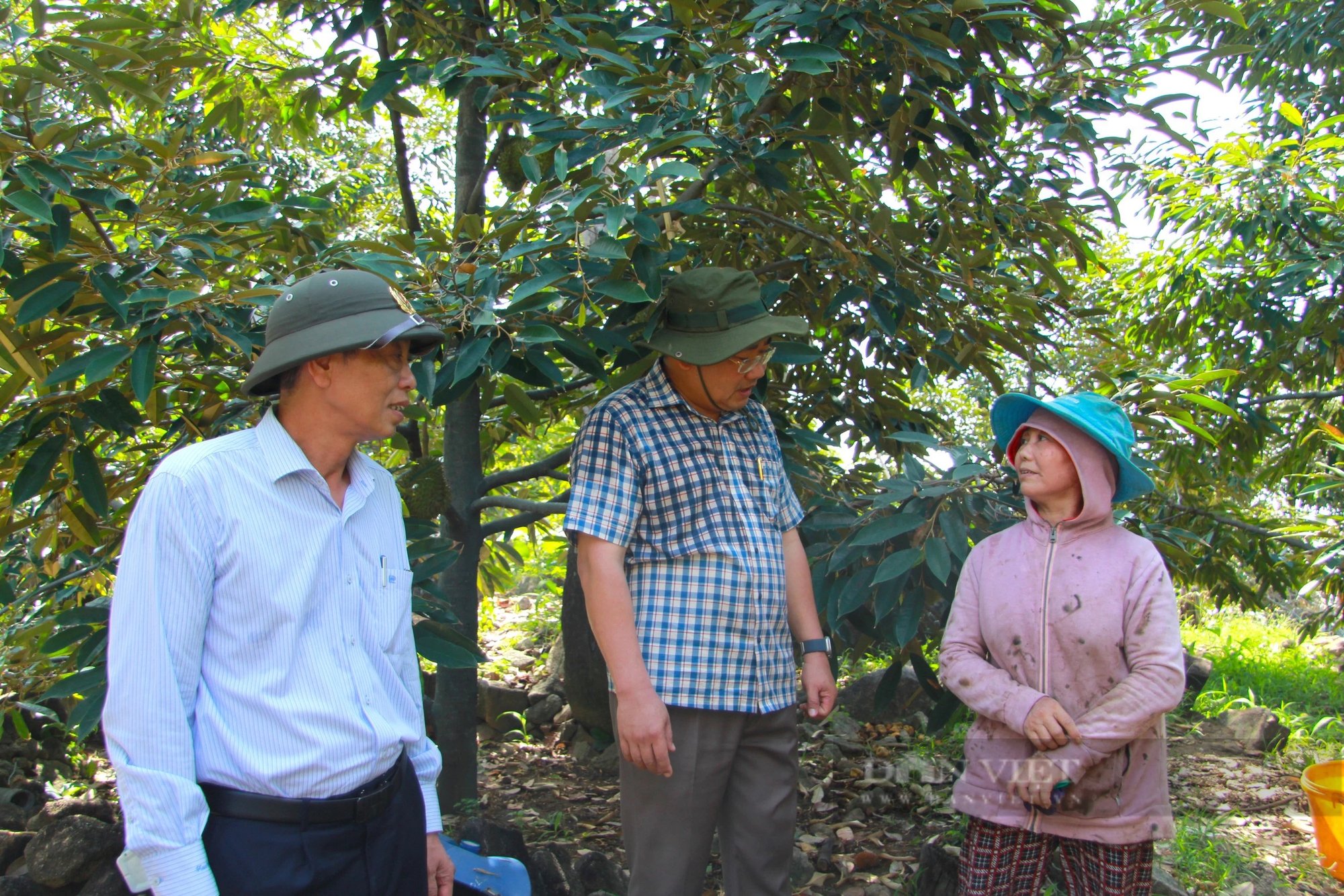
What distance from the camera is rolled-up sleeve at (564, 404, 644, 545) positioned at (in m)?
1.88

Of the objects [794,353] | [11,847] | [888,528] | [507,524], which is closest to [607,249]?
[794,353]

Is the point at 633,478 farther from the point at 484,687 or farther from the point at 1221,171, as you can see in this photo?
the point at 1221,171

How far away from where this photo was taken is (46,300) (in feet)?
6.08

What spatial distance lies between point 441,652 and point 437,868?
51 centimetres

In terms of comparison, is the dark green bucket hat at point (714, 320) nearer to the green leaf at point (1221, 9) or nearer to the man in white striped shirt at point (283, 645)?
the man in white striped shirt at point (283, 645)

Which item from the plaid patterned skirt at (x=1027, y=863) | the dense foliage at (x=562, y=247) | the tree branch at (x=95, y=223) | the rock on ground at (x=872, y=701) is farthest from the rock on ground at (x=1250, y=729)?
the tree branch at (x=95, y=223)

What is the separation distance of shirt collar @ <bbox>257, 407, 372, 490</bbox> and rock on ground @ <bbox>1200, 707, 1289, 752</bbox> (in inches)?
178

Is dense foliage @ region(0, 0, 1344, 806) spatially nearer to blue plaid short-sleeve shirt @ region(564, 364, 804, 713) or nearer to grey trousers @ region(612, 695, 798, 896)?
blue plaid short-sleeve shirt @ region(564, 364, 804, 713)

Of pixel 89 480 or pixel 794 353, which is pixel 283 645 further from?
pixel 794 353

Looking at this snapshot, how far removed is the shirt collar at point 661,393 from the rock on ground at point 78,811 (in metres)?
1.85

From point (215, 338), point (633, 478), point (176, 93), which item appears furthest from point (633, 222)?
A: point (176, 93)

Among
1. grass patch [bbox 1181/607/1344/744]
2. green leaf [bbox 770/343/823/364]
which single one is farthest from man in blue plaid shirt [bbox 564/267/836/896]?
grass patch [bbox 1181/607/1344/744]

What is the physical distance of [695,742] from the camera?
1919mm

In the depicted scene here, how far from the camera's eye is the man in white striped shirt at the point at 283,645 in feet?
4.09
